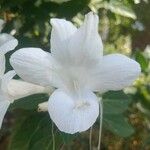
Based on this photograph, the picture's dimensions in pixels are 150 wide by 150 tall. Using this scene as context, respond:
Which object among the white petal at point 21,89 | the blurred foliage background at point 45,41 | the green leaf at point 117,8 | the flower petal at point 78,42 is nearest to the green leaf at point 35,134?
the blurred foliage background at point 45,41

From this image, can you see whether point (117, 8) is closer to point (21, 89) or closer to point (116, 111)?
point (116, 111)

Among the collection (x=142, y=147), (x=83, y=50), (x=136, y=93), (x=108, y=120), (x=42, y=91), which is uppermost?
(x=83, y=50)

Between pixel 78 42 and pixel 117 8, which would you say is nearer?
pixel 78 42

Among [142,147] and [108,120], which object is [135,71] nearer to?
[108,120]

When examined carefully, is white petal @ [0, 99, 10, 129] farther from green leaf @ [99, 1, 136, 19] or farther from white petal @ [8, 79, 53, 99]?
green leaf @ [99, 1, 136, 19]

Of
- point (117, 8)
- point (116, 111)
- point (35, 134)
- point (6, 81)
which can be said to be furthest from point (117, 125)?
point (6, 81)

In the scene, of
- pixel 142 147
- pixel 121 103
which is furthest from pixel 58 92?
pixel 142 147
